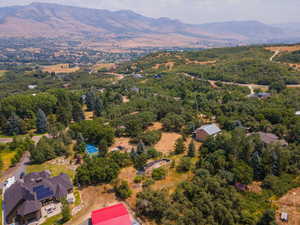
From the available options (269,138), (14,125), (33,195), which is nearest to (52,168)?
(33,195)

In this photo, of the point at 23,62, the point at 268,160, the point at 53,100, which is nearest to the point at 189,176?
the point at 268,160

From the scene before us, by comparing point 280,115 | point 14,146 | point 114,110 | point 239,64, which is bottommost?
point 14,146

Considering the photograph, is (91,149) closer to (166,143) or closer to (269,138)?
(166,143)

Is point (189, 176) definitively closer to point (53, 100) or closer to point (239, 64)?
point (53, 100)

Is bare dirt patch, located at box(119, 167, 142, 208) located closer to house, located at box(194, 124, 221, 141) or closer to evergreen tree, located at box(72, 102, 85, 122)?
house, located at box(194, 124, 221, 141)

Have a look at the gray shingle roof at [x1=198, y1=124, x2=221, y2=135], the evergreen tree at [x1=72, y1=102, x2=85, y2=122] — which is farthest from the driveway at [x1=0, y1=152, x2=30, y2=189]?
the gray shingle roof at [x1=198, y1=124, x2=221, y2=135]
